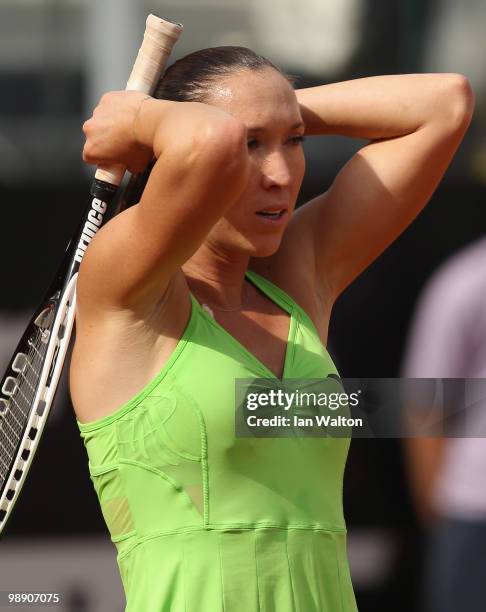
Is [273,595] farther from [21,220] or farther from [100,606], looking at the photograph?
[21,220]

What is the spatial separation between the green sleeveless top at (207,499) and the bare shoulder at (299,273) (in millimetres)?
269

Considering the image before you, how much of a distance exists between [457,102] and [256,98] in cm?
46

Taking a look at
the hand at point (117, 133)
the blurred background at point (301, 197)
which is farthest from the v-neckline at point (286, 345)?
the blurred background at point (301, 197)

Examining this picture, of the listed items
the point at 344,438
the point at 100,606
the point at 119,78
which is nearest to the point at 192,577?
the point at 344,438

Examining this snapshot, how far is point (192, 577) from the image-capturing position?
1633 mm

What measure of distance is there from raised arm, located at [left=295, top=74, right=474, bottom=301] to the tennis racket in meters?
0.32

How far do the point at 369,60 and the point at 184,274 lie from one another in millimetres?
1718

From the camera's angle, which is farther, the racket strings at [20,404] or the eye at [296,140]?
the racket strings at [20,404]

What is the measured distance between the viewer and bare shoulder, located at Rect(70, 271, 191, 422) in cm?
167

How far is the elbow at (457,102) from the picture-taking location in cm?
203

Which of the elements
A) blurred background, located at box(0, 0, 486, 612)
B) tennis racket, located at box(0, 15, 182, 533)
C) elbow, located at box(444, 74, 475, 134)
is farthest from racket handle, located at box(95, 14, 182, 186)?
blurred background, located at box(0, 0, 486, 612)

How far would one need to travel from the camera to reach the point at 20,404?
194 centimetres

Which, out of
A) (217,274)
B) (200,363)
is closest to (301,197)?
(217,274)

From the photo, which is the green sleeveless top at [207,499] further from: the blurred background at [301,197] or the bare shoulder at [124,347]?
the blurred background at [301,197]
